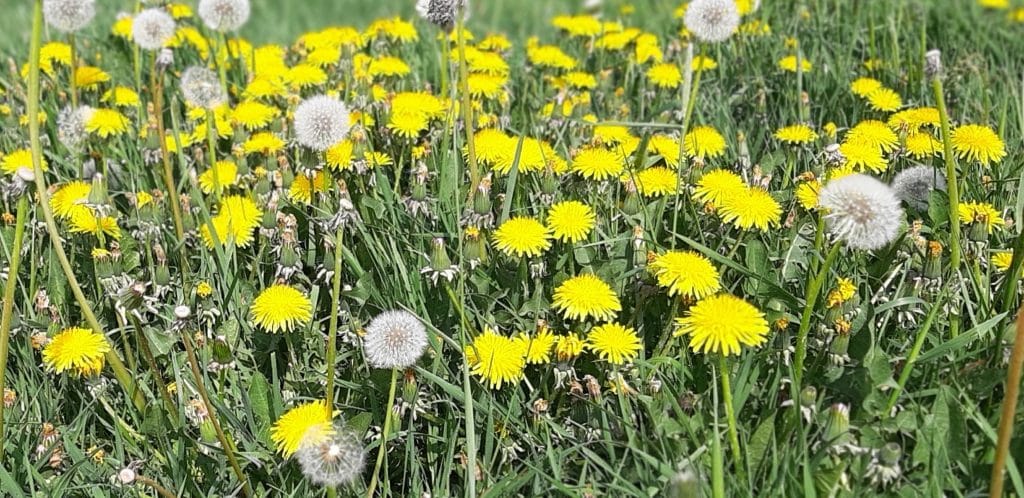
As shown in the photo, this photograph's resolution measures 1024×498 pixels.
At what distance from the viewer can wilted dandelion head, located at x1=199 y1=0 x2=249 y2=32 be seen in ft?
9.25

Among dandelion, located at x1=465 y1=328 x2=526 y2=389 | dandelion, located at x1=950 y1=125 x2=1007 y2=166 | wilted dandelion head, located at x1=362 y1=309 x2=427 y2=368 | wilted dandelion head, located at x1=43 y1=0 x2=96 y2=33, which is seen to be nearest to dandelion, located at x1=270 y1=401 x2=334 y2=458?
wilted dandelion head, located at x1=362 y1=309 x2=427 y2=368

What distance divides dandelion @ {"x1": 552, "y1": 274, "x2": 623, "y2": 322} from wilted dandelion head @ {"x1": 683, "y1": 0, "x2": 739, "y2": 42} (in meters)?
0.78

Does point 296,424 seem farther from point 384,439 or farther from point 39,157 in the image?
point 39,157

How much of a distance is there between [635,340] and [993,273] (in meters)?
0.78

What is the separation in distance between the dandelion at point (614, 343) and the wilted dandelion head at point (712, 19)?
852 millimetres

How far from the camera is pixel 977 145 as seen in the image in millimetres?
2119

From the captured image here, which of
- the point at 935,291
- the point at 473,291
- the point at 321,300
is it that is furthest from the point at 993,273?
the point at 321,300

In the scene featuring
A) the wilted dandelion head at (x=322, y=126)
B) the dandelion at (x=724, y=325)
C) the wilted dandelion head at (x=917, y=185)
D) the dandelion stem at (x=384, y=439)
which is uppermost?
the wilted dandelion head at (x=322, y=126)

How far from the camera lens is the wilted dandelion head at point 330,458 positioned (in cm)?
154

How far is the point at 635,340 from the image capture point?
5.87 feet

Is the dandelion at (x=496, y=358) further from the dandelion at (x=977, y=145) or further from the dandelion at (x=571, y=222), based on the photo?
the dandelion at (x=977, y=145)

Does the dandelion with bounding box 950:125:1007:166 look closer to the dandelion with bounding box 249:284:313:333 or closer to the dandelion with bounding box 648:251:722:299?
the dandelion with bounding box 648:251:722:299

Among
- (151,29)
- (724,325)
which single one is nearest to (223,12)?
(151,29)

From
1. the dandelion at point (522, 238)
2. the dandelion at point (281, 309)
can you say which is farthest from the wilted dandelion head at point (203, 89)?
the dandelion at point (522, 238)
